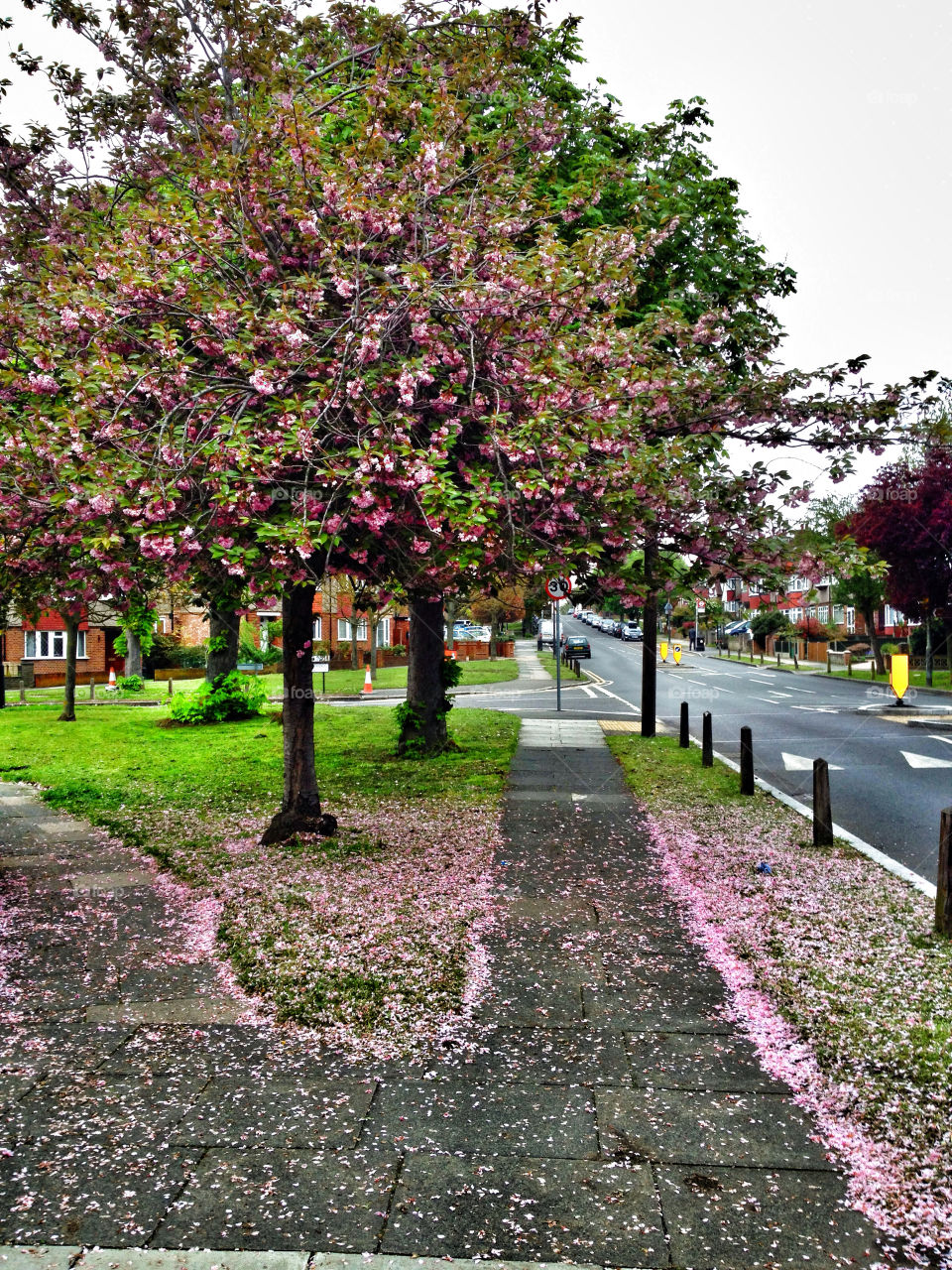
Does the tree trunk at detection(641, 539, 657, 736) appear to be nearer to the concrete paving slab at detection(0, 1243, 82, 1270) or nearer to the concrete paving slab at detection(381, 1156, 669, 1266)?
the concrete paving slab at detection(381, 1156, 669, 1266)

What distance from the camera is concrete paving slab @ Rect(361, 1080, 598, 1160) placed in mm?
3893

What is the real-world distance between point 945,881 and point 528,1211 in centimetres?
452

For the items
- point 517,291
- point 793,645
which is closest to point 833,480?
point 517,291

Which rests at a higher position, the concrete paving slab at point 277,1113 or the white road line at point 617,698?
the concrete paving slab at point 277,1113

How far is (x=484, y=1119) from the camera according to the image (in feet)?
13.5

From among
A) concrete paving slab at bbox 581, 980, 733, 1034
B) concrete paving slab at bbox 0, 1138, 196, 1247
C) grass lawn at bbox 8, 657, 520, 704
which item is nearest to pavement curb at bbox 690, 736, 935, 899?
concrete paving slab at bbox 581, 980, 733, 1034

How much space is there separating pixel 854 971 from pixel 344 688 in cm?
3340

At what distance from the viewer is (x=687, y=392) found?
11.5 meters

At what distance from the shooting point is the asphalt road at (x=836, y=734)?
443 inches

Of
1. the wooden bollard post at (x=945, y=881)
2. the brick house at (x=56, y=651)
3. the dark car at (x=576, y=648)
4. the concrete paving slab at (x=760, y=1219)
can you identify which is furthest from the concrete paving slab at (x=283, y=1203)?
the dark car at (x=576, y=648)

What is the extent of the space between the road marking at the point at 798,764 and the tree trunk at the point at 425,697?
5910 mm

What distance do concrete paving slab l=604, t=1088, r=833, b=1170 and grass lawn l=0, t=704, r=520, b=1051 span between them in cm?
135

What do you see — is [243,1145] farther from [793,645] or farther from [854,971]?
[793,645]

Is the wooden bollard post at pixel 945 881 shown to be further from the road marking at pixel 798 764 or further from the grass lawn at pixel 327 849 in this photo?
the road marking at pixel 798 764
